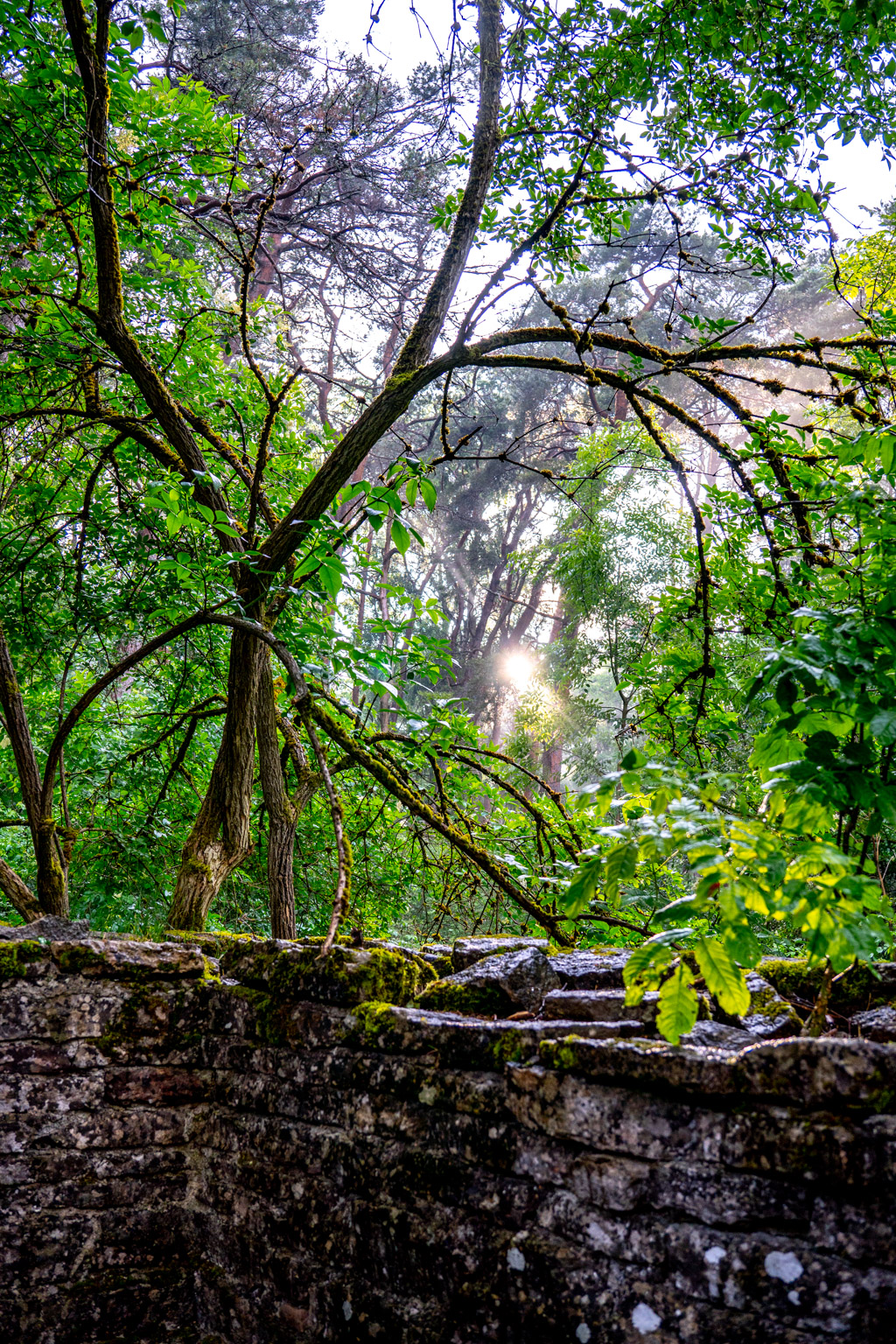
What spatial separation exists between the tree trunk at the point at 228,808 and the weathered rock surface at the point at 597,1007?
2.13 m

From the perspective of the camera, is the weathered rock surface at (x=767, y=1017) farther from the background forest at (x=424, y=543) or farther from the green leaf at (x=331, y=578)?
the green leaf at (x=331, y=578)

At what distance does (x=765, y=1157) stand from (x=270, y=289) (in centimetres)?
1595

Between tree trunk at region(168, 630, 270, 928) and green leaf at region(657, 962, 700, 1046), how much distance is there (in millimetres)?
2663

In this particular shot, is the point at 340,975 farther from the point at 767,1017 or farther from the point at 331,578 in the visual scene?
the point at 331,578

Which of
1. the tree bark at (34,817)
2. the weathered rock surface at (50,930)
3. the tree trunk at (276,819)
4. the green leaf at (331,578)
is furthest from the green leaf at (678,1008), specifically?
the tree bark at (34,817)

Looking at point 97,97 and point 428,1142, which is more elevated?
point 97,97

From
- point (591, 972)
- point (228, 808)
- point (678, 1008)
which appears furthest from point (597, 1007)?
point (228, 808)

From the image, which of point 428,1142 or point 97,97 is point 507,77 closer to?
point 97,97

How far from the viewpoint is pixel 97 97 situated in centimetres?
300

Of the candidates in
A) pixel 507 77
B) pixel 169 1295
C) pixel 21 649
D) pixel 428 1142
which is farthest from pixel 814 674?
pixel 21 649

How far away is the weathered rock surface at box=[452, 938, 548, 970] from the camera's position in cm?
247

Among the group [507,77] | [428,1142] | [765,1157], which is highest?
[507,77]

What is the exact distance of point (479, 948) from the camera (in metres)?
2.50

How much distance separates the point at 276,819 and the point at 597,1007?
237 cm
